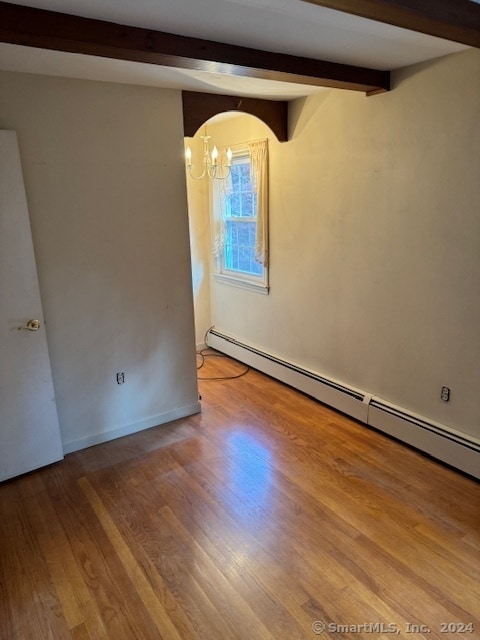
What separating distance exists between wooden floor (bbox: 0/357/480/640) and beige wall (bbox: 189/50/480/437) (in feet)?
1.94

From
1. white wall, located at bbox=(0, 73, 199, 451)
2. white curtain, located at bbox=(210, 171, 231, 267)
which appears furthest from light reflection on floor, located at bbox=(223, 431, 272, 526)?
white curtain, located at bbox=(210, 171, 231, 267)

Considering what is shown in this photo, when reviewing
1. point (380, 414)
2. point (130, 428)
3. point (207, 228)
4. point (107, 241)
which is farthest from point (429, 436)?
point (207, 228)

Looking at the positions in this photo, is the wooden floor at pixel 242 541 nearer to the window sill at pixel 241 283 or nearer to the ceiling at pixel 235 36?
the window sill at pixel 241 283

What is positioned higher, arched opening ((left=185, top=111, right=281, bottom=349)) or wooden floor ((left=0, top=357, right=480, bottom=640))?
arched opening ((left=185, top=111, right=281, bottom=349))

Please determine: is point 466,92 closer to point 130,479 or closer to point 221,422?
point 221,422

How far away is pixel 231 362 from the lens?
4.64 meters

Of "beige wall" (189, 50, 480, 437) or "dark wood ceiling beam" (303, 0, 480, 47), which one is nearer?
"dark wood ceiling beam" (303, 0, 480, 47)

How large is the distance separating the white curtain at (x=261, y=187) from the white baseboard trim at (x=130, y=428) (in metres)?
1.55

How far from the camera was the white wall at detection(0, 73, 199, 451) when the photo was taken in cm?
259

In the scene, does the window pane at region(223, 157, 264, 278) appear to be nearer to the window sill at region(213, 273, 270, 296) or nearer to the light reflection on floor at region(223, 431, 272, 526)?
the window sill at region(213, 273, 270, 296)

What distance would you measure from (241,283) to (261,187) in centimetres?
101

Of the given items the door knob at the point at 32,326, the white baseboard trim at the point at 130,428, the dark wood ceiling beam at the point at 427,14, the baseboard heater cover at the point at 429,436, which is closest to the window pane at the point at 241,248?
the white baseboard trim at the point at 130,428

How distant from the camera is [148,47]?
186 cm

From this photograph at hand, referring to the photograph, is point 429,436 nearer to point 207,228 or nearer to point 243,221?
point 243,221
